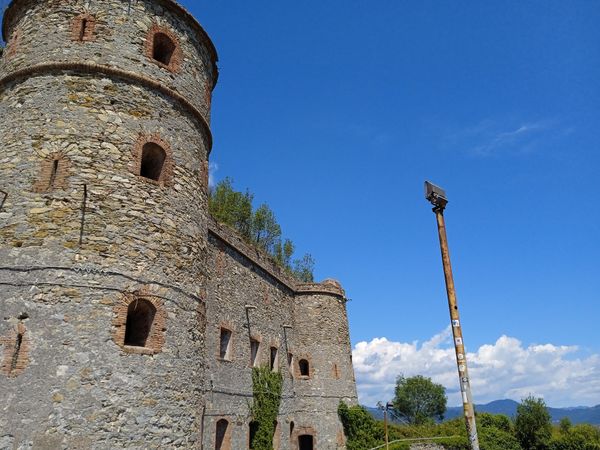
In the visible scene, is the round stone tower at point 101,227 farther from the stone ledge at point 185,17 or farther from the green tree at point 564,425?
the green tree at point 564,425

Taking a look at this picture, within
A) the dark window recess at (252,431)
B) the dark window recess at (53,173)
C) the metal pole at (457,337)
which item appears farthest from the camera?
the dark window recess at (252,431)

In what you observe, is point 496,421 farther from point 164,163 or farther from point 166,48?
point 166,48

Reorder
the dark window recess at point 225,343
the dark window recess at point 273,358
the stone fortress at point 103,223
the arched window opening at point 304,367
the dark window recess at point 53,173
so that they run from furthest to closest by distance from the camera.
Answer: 1. the arched window opening at point 304,367
2. the dark window recess at point 273,358
3. the dark window recess at point 225,343
4. the dark window recess at point 53,173
5. the stone fortress at point 103,223

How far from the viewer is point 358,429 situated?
80.0 feet

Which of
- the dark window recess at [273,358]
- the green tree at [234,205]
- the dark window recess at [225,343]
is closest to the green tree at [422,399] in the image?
the green tree at [234,205]

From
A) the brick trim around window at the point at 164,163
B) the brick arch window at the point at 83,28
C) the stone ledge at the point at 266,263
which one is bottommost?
the brick trim around window at the point at 164,163

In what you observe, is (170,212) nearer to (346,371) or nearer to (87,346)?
(87,346)

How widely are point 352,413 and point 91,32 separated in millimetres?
20601

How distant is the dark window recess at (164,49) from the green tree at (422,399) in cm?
6760

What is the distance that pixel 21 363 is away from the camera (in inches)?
340

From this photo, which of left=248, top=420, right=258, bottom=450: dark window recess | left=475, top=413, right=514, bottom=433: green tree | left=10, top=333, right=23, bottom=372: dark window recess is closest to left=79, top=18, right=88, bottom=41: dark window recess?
left=10, top=333, right=23, bottom=372: dark window recess

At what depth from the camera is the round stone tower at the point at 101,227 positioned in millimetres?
8742

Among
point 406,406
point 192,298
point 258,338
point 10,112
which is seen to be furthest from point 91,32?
point 406,406

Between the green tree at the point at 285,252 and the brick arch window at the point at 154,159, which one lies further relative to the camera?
the green tree at the point at 285,252
